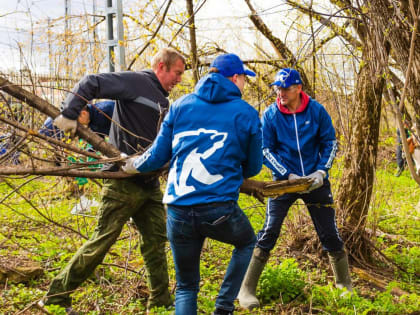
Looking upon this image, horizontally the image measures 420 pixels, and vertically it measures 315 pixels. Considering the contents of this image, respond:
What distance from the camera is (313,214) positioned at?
3.86 meters

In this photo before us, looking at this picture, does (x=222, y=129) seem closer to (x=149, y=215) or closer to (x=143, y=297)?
(x=149, y=215)

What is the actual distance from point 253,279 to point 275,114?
1.43 metres

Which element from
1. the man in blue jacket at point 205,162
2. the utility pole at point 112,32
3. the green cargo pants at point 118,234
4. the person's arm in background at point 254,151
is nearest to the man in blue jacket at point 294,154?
the green cargo pants at point 118,234

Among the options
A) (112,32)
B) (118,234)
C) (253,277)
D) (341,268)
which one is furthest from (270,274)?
(112,32)

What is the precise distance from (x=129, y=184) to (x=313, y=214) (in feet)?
5.33

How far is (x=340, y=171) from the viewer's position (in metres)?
5.31

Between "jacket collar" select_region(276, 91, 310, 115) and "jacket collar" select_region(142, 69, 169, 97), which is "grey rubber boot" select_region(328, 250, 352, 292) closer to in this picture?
"jacket collar" select_region(276, 91, 310, 115)

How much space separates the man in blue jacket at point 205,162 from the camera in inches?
99.4

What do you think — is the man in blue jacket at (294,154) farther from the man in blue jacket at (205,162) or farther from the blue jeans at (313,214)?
the man in blue jacket at (205,162)

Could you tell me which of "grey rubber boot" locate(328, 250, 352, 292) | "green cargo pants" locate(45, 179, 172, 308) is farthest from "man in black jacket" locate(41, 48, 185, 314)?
"grey rubber boot" locate(328, 250, 352, 292)

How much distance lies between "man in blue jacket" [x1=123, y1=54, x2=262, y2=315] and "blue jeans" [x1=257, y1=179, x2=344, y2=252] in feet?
3.74

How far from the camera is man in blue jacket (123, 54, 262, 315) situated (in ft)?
8.29

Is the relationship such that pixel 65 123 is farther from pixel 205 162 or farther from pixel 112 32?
pixel 112 32

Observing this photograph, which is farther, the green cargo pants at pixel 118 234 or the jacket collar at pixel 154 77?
the jacket collar at pixel 154 77
